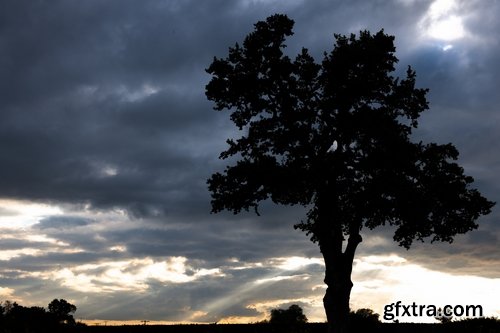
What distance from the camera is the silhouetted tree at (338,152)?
3122 centimetres

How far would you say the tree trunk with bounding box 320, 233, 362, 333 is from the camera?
3030cm

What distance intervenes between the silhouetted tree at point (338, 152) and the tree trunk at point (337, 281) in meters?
0.05

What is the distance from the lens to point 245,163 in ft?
105

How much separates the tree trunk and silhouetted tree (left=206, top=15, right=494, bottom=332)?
51 mm

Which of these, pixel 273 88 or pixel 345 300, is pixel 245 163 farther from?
pixel 345 300

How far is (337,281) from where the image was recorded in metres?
30.5

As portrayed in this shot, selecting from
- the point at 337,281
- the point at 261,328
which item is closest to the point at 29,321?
the point at 261,328

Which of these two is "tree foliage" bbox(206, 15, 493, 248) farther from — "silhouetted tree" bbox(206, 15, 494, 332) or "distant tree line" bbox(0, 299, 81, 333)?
"distant tree line" bbox(0, 299, 81, 333)

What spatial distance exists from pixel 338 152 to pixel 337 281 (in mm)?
6788

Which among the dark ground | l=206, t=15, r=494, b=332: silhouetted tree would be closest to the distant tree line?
the dark ground

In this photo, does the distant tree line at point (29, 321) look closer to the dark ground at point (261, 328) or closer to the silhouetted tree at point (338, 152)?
the dark ground at point (261, 328)

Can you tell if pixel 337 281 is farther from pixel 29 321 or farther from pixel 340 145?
pixel 29 321

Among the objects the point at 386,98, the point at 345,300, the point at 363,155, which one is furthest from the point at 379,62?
the point at 345,300

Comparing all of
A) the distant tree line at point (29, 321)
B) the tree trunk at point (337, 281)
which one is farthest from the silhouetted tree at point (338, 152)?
the distant tree line at point (29, 321)
